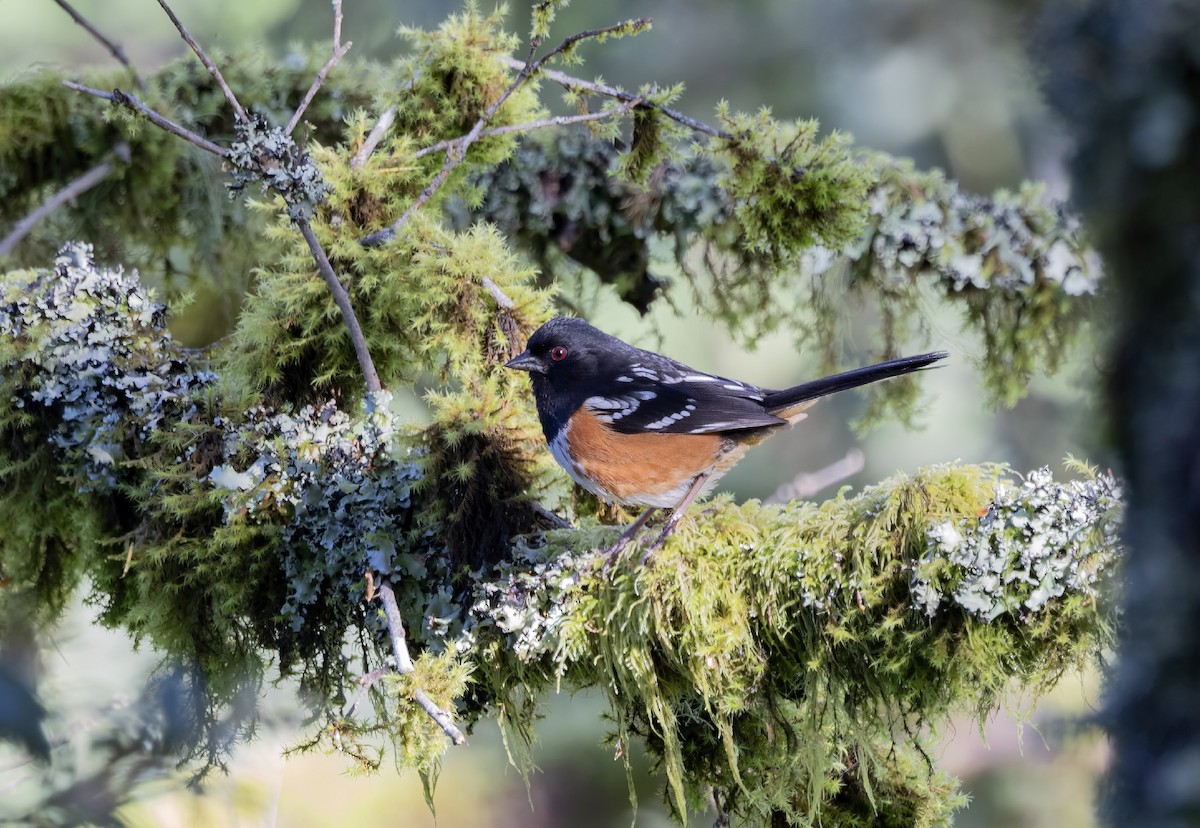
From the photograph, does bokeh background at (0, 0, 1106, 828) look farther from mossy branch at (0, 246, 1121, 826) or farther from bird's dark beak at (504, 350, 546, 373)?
bird's dark beak at (504, 350, 546, 373)

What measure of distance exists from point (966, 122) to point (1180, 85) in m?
7.00

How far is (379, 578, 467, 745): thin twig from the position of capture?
189 cm

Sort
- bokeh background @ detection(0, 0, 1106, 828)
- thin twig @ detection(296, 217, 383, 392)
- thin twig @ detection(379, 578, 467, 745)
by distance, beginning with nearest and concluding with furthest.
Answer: thin twig @ detection(379, 578, 467, 745), thin twig @ detection(296, 217, 383, 392), bokeh background @ detection(0, 0, 1106, 828)

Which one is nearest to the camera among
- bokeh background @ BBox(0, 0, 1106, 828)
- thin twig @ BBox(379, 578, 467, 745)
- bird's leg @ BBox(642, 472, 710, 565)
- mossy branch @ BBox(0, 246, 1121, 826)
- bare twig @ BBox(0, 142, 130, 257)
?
thin twig @ BBox(379, 578, 467, 745)

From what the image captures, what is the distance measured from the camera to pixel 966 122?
24.0 feet

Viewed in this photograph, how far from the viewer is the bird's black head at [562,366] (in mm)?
2910

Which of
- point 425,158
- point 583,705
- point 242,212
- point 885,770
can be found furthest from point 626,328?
point 885,770

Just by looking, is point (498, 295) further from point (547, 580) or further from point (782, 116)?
point (782, 116)

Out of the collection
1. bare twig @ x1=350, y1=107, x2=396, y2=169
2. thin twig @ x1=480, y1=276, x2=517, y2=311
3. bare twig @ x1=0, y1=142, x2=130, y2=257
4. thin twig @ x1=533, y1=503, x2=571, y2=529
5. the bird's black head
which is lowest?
thin twig @ x1=533, y1=503, x2=571, y2=529

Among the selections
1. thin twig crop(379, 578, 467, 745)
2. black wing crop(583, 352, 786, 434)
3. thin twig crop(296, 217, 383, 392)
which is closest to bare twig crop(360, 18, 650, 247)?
thin twig crop(296, 217, 383, 392)

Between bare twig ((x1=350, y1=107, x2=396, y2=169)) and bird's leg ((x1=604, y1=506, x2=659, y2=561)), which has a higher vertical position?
bare twig ((x1=350, y1=107, x2=396, y2=169))

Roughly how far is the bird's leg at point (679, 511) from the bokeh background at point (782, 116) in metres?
1.94

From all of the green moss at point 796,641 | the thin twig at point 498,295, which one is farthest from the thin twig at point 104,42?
the green moss at point 796,641

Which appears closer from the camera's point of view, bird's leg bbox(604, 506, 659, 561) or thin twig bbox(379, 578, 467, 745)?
thin twig bbox(379, 578, 467, 745)
